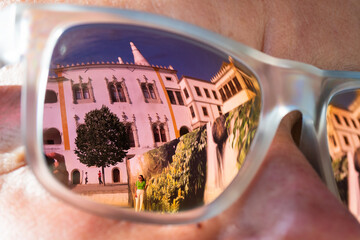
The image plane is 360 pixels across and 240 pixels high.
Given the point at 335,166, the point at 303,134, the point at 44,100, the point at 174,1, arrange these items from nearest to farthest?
the point at 44,100, the point at 174,1, the point at 303,134, the point at 335,166

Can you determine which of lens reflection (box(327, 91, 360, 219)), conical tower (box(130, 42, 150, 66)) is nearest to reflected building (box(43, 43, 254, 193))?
conical tower (box(130, 42, 150, 66))

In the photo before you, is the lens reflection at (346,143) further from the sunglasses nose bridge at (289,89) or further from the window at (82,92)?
the window at (82,92)

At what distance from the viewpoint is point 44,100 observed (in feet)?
2.19

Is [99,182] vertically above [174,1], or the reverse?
[174,1]

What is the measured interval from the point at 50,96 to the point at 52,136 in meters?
0.07

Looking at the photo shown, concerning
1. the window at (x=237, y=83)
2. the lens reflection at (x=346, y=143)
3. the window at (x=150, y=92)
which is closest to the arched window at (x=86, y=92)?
the window at (x=150, y=92)

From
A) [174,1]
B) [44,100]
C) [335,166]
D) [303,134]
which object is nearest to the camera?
[44,100]

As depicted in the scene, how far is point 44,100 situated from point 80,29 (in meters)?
0.14

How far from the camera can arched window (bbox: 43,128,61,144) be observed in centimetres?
69

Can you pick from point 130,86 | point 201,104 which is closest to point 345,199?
point 201,104

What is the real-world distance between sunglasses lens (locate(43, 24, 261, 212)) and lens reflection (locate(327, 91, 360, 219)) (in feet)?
0.96

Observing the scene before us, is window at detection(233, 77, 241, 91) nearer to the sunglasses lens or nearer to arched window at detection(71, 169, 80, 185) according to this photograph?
the sunglasses lens

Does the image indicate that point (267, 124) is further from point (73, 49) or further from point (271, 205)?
point (73, 49)

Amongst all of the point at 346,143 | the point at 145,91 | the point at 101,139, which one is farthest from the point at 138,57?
the point at 346,143
